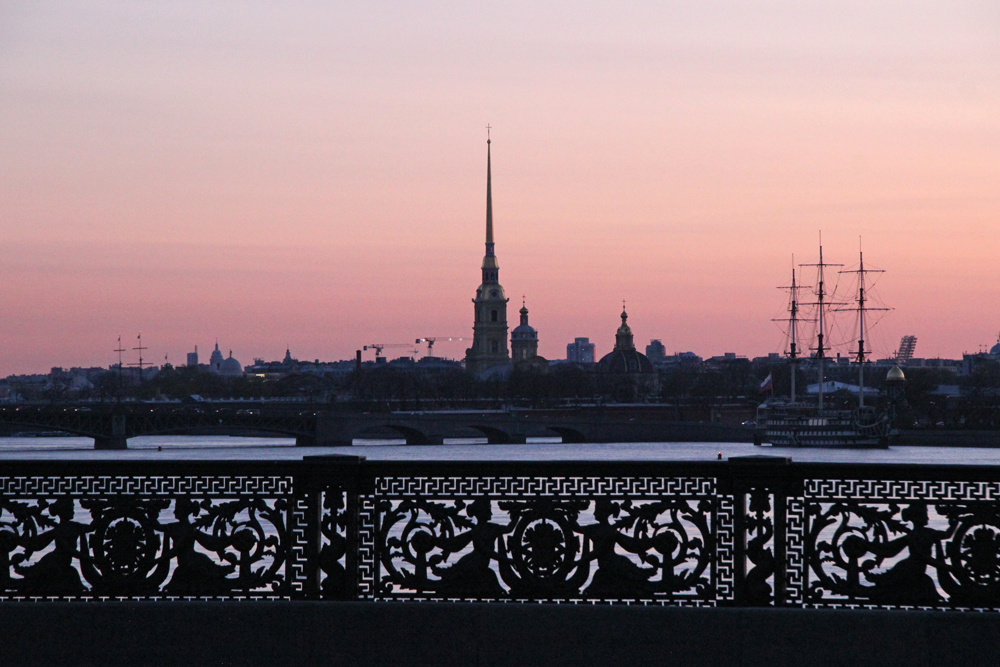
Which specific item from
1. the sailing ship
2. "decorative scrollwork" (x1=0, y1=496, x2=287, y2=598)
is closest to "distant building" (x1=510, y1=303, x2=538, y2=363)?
the sailing ship

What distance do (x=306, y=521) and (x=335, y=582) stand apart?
0.31 m

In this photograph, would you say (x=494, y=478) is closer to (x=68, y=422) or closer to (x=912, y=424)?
(x=68, y=422)

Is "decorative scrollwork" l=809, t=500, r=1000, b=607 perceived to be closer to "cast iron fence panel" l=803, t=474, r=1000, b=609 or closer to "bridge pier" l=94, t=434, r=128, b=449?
"cast iron fence panel" l=803, t=474, r=1000, b=609

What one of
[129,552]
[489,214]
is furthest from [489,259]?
[129,552]

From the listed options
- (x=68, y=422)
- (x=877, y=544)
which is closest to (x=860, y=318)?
(x=68, y=422)

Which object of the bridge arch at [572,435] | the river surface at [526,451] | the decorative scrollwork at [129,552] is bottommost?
the river surface at [526,451]

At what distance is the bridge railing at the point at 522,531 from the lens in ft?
19.9

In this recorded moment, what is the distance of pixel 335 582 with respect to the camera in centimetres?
626

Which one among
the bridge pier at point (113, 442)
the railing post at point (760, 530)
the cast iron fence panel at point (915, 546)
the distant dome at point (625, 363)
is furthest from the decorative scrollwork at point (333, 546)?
the distant dome at point (625, 363)

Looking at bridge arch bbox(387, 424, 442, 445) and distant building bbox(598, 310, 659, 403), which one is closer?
bridge arch bbox(387, 424, 442, 445)

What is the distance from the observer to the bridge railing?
606 cm

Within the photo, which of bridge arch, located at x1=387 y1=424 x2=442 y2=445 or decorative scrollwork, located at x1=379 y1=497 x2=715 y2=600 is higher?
decorative scrollwork, located at x1=379 y1=497 x2=715 y2=600

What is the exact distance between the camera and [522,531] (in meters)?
6.24

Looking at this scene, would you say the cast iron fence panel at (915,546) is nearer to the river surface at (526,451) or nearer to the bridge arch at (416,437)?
the river surface at (526,451)
